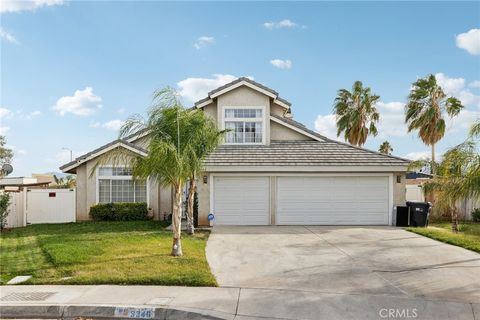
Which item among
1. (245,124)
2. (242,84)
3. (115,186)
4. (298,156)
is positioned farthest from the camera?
(115,186)

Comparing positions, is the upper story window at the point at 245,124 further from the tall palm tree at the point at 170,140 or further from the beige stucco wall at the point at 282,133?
the tall palm tree at the point at 170,140

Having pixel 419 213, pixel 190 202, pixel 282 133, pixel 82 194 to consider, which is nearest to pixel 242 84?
pixel 282 133

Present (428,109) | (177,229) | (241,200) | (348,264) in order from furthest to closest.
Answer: (428,109), (241,200), (177,229), (348,264)

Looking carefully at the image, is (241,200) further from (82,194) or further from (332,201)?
(82,194)

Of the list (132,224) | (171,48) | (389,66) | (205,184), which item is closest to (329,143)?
(389,66)

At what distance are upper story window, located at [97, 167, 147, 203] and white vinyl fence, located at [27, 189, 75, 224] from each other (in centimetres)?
162

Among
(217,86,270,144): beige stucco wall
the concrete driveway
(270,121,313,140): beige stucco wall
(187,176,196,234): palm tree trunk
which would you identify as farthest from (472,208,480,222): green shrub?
(187,176,196,234): palm tree trunk

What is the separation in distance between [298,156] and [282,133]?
8.18ft

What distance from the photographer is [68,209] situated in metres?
18.7

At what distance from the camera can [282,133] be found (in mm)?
18656

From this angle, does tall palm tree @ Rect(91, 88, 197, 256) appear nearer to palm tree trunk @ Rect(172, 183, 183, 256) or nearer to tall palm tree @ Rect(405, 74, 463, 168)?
palm tree trunk @ Rect(172, 183, 183, 256)

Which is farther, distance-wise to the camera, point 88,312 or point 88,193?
point 88,193

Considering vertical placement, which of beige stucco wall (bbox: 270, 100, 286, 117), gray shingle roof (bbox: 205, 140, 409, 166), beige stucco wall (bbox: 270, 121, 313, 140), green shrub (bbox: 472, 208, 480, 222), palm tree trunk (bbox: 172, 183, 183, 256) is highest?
beige stucco wall (bbox: 270, 100, 286, 117)

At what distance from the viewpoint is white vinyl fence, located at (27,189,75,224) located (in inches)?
730
